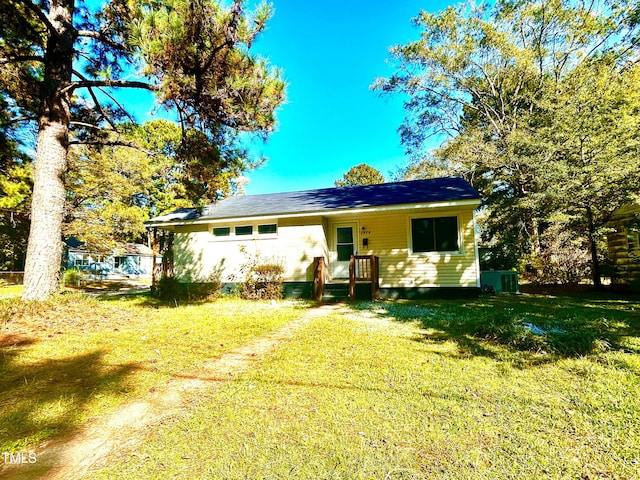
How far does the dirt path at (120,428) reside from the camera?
188 centimetres

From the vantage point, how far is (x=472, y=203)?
845cm

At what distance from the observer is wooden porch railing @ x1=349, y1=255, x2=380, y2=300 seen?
9.46 metres

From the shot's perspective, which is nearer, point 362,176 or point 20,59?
point 20,59

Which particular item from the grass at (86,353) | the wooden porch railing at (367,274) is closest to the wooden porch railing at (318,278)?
the wooden porch railing at (367,274)

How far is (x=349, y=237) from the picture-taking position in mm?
10797

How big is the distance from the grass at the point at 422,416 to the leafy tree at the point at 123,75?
15.9 ft

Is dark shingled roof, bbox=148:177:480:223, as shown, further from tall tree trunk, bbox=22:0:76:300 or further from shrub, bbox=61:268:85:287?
shrub, bbox=61:268:85:287

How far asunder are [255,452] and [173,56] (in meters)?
5.86

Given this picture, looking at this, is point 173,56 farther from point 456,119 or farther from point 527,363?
point 456,119

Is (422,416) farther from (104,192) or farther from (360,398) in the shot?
(104,192)

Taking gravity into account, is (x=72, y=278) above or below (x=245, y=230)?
below

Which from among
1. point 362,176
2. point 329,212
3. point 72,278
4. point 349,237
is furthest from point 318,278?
point 362,176

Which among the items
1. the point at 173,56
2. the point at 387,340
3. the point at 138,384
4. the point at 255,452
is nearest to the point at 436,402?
the point at 255,452

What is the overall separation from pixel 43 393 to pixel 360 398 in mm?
3073
